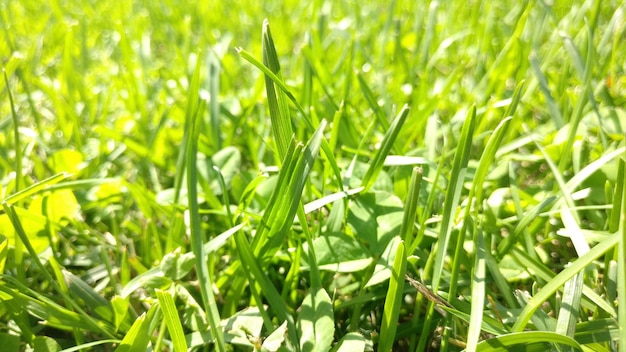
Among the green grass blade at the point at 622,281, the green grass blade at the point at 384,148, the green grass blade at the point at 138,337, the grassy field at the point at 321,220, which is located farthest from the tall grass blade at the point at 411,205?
the green grass blade at the point at 138,337

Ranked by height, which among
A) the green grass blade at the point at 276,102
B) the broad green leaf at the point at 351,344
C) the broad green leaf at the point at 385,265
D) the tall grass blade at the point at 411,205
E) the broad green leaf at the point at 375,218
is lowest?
the broad green leaf at the point at 351,344

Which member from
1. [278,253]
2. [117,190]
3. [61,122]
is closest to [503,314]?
[278,253]

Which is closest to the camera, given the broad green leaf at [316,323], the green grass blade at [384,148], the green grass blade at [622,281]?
the green grass blade at [622,281]

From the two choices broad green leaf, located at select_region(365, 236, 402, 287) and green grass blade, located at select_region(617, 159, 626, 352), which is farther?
broad green leaf, located at select_region(365, 236, 402, 287)

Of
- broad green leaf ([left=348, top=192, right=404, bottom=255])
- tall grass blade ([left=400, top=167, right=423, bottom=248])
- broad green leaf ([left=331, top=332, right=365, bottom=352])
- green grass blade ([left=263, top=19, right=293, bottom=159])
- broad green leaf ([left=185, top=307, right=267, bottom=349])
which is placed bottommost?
broad green leaf ([left=185, top=307, right=267, bottom=349])

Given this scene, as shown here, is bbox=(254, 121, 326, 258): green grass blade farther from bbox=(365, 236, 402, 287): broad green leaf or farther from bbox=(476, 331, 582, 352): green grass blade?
bbox=(476, 331, 582, 352): green grass blade

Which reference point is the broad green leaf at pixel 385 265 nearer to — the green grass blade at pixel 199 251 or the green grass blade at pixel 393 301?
the green grass blade at pixel 393 301

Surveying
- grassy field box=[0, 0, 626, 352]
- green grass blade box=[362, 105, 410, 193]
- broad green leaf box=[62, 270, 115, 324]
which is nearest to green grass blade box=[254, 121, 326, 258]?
grassy field box=[0, 0, 626, 352]

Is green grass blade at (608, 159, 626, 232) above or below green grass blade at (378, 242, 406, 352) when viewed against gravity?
above

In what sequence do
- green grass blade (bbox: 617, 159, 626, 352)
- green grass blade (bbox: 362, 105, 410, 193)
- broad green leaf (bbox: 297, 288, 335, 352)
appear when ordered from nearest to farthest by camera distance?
green grass blade (bbox: 617, 159, 626, 352)
broad green leaf (bbox: 297, 288, 335, 352)
green grass blade (bbox: 362, 105, 410, 193)
